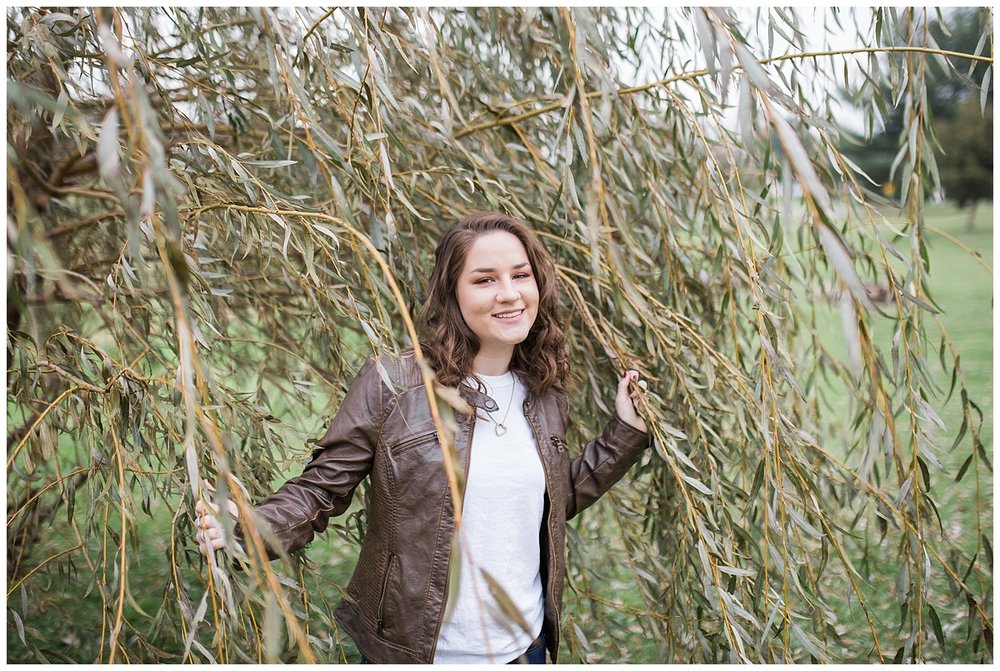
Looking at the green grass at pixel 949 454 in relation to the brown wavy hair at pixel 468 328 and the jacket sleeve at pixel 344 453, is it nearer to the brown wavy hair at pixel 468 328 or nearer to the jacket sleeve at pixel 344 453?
the brown wavy hair at pixel 468 328

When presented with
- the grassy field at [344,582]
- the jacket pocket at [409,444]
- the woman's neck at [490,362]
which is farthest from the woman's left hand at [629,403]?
the grassy field at [344,582]

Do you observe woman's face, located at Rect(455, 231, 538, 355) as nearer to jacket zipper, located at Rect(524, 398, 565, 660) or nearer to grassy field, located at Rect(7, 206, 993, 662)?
jacket zipper, located at Rect(524, 398, 565, 660)

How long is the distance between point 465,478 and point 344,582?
238 cm

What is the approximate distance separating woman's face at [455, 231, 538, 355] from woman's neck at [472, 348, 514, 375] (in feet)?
0.24

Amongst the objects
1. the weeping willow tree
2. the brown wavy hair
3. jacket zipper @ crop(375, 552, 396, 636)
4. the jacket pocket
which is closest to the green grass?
the weeping willow tree

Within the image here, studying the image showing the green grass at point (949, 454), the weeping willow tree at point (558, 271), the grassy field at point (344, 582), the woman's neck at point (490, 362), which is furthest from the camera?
the green grass at point (949, 454)

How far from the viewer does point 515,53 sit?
1987mm

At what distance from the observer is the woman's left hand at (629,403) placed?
4.91 ft

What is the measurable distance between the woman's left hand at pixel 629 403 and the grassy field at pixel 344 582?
516mm

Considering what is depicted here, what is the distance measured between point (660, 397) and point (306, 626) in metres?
0.85

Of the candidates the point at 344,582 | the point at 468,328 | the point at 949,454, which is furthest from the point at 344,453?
the point at 344,582

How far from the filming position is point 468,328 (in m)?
1.40

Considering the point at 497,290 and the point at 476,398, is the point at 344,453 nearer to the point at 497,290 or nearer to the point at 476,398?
the point at 476,398

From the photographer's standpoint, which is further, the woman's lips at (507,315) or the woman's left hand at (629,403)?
the woman's left hand at (629,403)
